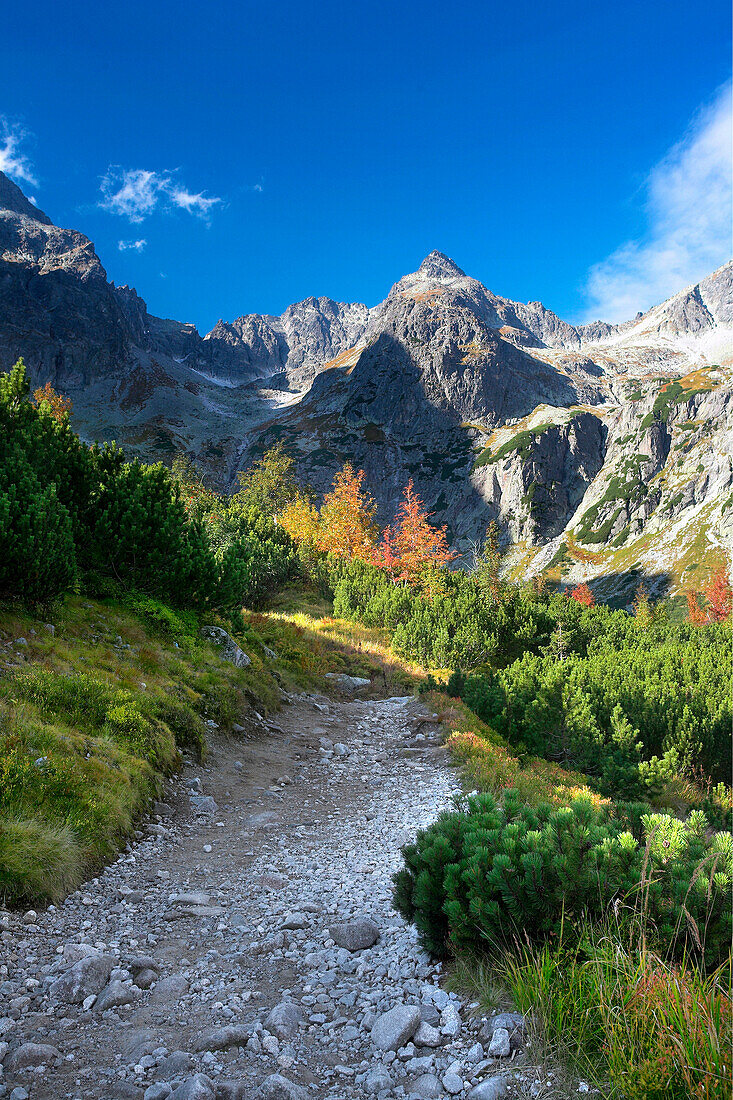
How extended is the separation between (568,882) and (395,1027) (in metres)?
1.27

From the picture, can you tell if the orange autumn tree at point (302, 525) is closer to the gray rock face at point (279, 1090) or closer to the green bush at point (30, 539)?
the green bush at point (30, 539)

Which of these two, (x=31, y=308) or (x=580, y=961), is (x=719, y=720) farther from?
(x=31, y=308)

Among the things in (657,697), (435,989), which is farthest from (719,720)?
(435,989)

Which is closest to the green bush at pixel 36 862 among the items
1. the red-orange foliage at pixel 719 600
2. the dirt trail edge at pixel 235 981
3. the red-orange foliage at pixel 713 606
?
the dirt trail edge at pixel 235 981

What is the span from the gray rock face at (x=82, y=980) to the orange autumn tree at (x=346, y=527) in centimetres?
2887

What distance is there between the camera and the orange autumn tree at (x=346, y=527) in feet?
113

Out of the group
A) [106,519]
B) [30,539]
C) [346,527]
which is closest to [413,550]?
[346,527]

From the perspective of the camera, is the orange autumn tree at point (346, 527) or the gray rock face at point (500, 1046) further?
the orange autumn tree at point (346, 527)

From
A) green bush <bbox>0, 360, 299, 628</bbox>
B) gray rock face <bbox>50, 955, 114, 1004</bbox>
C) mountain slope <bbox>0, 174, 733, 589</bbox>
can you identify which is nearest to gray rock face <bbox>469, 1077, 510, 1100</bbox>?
gray rock face <bbox>50, 955, 114, 1004</bbox>

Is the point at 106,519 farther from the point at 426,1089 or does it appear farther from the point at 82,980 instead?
the point at 426,1089

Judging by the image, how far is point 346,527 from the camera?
116 ft

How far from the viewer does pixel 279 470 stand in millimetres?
58844

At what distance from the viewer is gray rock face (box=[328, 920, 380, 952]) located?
4.10 m

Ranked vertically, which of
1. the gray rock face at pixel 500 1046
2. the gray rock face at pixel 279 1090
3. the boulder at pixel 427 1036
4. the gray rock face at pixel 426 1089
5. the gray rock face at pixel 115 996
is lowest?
the gray rock face at pixel 115 996
